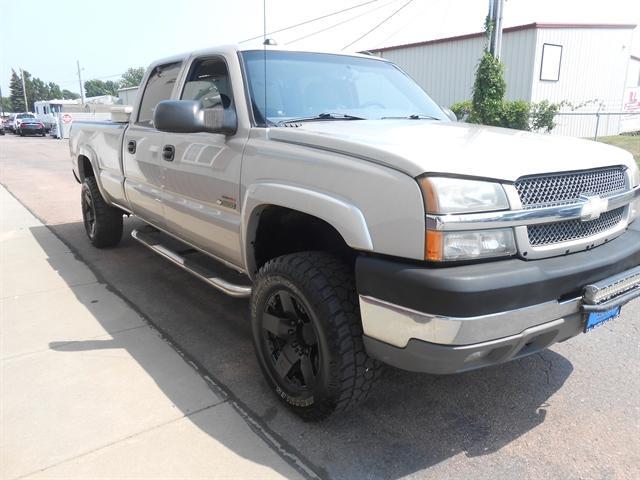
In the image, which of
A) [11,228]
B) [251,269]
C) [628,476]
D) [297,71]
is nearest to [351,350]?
[251,269]

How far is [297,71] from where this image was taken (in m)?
3.44

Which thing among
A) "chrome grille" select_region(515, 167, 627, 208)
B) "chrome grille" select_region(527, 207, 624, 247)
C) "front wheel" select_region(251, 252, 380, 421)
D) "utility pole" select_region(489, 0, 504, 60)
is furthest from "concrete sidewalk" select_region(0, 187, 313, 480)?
"utility pole" select_region(489, 0, 504, 60)

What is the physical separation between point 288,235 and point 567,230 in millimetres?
1539

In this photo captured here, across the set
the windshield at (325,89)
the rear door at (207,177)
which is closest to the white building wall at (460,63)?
the windshield at (325,89)

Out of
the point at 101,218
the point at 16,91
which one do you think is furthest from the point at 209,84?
the point at 16,91

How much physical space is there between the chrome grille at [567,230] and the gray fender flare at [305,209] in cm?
71

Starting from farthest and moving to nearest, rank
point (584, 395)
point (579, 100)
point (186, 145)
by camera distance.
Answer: point (579, 100) → point (186, 145) → point (584, 395)

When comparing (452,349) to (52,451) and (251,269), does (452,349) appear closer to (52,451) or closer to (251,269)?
(251,269)

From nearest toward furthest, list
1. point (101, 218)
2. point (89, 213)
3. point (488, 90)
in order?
1. point (101, 218)
2. point (89, 213)
3. point (488, 90)

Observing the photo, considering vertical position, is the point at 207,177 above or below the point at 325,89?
below

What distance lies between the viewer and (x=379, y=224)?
218cm

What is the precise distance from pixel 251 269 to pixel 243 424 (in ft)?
2.93

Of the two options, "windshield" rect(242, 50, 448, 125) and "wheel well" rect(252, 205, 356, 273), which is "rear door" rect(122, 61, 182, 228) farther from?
"wheel well" rect(252, 205, 356, 273)

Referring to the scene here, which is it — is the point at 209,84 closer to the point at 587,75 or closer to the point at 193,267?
the point at 193,267
